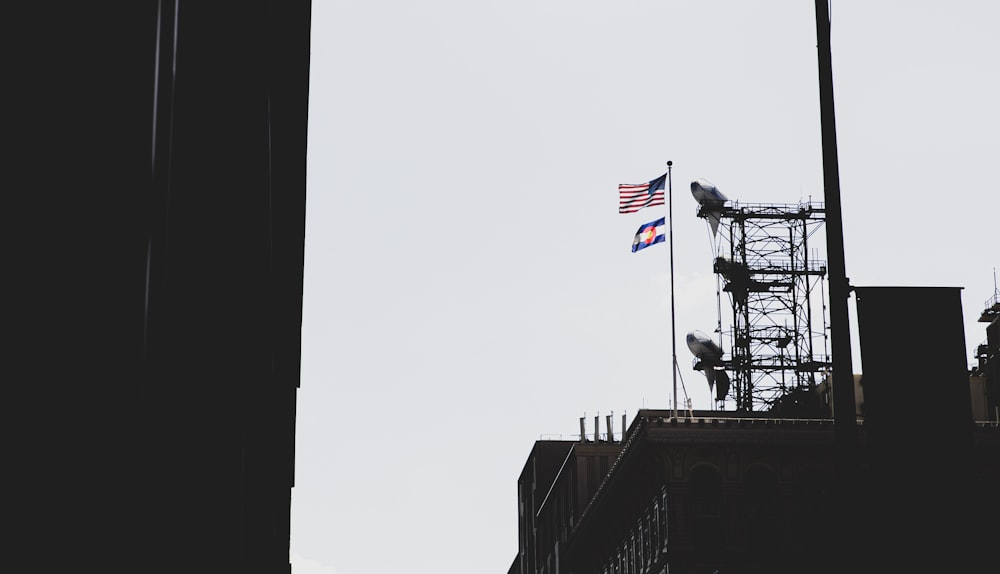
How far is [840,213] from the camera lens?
36.1ft

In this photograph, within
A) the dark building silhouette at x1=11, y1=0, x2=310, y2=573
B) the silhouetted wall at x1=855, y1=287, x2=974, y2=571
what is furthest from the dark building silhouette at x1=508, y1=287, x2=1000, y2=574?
the dark building silhouette at x1=11, y1=0, x2=310, y2=573

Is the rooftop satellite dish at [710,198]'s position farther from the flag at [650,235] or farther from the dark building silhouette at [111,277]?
Result: the dark building silhouette at [111,277]

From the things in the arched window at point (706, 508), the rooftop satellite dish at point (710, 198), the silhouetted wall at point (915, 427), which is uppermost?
the rooftop satellite dish at point (710, 198)

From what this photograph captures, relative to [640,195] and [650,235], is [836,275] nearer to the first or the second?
[640,195]

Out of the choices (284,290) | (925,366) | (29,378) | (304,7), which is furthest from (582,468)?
(29,378)

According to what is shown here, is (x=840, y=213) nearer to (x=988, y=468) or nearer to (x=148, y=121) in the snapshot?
(x=148, y=121)

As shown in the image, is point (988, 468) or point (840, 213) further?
point (988, 468)

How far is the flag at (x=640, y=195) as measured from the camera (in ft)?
192

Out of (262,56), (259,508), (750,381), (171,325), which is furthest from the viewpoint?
(750,381)

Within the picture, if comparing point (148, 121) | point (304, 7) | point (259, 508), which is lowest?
point (259, 508)

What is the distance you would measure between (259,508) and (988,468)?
156 feet

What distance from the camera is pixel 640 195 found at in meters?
58.8

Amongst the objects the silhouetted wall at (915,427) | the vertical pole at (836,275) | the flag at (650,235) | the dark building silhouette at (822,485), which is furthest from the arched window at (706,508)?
the silhouetted wall at (915,427)

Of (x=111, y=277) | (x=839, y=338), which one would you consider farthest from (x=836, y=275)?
(x=111, y=277)
